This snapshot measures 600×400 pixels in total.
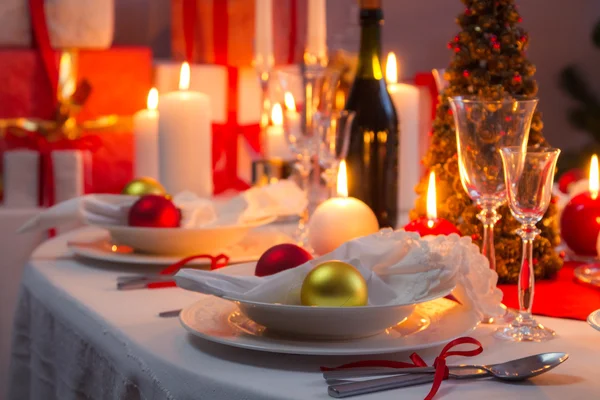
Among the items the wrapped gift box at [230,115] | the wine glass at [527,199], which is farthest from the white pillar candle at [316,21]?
the wine glass at [527,199]

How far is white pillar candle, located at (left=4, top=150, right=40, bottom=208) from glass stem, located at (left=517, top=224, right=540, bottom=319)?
1.42 m

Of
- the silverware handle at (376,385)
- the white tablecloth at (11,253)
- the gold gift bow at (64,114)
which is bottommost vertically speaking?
the white tablecloth at (11,253)

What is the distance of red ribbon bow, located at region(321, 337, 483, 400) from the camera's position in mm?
680

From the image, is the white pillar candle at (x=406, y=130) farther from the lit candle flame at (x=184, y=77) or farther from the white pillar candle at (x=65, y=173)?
the white pillar candle at (x=65, y=173)

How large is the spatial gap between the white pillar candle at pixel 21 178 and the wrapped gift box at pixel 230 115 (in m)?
0.42

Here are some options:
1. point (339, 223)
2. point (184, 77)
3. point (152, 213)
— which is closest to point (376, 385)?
point (339, 223)

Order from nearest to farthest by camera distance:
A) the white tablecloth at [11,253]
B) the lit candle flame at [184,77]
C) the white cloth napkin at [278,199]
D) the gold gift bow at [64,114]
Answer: the white cloth napkin at [278,199] < the lit candle flame at [184,77] < the white tablecloth at [11,253] < the gold gift bow at [64,114]

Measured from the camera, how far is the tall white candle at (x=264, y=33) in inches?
79.0

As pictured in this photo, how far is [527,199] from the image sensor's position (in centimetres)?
84

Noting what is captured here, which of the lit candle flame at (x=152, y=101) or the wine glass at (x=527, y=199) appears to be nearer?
the wine glass at (x=527, y=199)

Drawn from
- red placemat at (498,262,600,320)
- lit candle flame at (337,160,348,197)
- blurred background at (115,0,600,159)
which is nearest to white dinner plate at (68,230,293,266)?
lit candle flame at (337,160,348,197)

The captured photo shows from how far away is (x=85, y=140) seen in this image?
209cm

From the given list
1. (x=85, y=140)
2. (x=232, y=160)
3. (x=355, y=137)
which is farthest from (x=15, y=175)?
(x=355, y=137)

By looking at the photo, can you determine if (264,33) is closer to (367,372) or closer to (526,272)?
(526,272)
